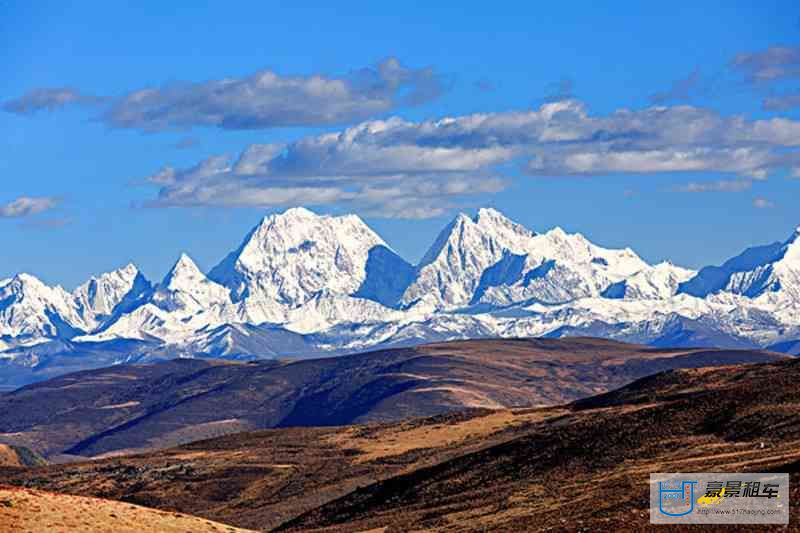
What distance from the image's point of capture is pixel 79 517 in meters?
79.8

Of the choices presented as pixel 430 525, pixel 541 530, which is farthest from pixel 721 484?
pixel 430 525

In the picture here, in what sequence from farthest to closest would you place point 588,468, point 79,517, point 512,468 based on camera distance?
point 512,468 → point 588,468 → point 79,517

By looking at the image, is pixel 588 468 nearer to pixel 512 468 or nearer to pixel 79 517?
pixel 512 468

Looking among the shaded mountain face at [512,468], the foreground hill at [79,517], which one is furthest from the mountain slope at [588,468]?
the foreground hill at [79,517]

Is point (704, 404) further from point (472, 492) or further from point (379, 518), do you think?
point (379, 518)

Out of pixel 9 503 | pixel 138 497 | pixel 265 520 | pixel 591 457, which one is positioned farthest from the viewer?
pixel 138 497

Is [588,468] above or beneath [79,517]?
beneath

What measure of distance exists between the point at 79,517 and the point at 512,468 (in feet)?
168

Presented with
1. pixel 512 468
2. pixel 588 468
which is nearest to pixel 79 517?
pixel 588 468

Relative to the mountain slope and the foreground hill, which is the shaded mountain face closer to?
the mountain slope

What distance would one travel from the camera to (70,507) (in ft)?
267

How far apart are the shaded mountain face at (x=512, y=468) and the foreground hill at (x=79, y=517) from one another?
1794 cm

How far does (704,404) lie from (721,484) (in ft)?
152

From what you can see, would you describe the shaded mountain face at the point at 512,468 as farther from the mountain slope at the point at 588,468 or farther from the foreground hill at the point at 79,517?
the foreground hill at the point at 79,517
